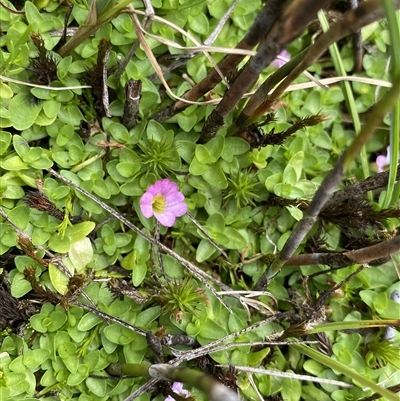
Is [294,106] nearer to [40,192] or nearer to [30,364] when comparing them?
[40,192]

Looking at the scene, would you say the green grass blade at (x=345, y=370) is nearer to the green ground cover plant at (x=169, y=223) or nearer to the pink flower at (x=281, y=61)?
the green ground cover plant at (x=169, y=223)

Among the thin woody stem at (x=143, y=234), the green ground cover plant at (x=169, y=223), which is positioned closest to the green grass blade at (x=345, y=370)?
the green ground cover plant at (x=169, y=223)

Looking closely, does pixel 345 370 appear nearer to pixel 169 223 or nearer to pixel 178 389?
pixel 178 389

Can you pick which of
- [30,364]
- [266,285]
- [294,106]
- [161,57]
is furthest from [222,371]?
[161,57]


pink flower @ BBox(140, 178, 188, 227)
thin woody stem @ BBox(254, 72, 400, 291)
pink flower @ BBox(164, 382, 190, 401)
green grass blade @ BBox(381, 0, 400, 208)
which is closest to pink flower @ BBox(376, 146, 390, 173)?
green grass blade @ BBox(381, 0, 400, 208)

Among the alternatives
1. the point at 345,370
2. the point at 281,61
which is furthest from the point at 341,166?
the point at 281,61

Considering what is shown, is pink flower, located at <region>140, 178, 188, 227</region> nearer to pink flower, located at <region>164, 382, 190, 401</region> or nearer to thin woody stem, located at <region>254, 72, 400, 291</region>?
thin woody stem, located at <region>254, 72, 400, 291</region>

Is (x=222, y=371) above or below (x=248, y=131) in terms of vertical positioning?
below

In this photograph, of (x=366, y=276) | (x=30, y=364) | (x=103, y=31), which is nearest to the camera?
(x=30, y=364)
